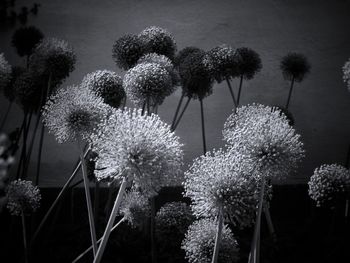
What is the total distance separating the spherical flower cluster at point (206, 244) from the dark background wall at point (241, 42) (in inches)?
45.7

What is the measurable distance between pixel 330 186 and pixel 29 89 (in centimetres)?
86

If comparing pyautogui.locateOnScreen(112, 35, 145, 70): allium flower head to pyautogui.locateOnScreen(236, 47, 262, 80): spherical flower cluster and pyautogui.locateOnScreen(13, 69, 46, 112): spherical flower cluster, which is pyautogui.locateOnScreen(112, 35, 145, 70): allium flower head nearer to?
pyautogui.locateOnScreen(13, 69, 46, 112): spherical flower cluster

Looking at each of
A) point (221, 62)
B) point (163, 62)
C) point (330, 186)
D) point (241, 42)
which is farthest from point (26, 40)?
point (241, 42)

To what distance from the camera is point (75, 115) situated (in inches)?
36.6

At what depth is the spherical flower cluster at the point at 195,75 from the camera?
1285 millimetres

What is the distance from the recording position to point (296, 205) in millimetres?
1835

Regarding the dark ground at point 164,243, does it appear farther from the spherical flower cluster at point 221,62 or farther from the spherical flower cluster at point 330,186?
the spherical flower cluster at point 221,62

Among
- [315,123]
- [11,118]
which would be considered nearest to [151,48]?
[11,118]

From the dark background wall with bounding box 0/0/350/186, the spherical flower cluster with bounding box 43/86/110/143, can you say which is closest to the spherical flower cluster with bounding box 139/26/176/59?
the spherical flower cluster with bounding box 43/86/110/143

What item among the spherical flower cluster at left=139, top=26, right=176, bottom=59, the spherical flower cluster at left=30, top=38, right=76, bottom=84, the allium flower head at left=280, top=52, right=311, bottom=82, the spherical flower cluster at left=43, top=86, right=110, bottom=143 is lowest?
the spherical flower cluster at left=43, top=86, right=110, bottom=143

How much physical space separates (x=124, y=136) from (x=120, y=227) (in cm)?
67

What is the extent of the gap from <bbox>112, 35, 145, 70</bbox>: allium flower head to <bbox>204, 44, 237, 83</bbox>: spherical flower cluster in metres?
0.20

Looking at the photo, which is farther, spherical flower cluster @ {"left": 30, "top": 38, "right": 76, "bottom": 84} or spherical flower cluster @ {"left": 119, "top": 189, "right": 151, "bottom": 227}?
spherical flower cluster @ {"left": 30, "top": 38, "right": 76, "bottom": 84}

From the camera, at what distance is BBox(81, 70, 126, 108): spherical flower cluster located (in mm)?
1159
